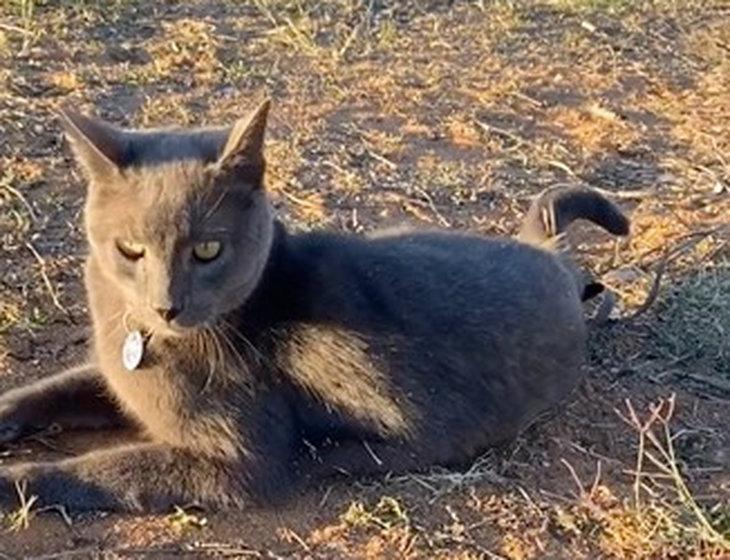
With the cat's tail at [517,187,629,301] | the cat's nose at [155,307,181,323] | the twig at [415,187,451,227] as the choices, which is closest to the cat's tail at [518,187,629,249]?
the cat's tail at [517,187,629,301]

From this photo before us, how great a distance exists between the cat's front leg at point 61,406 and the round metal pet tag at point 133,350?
27 cm

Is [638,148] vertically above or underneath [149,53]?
underneath

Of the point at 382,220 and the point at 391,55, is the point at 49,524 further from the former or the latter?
the point at 391,55

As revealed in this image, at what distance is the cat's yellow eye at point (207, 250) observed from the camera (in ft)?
10.7

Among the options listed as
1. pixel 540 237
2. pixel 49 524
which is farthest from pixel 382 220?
pixel 49 524

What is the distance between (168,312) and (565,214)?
167 cm

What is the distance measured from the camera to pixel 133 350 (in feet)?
11.3

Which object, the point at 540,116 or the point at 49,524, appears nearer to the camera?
the point at 49,524

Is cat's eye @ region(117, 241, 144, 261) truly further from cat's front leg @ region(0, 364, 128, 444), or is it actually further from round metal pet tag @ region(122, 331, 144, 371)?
cat's front leg @ region(0, 364, 128, 444)

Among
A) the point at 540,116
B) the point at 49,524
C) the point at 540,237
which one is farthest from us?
the point at 540,116

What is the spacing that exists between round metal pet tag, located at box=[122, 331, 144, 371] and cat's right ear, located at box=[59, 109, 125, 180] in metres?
0.38

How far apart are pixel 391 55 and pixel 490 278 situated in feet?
9.10

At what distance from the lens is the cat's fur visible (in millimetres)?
3264

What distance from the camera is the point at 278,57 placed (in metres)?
6.23
